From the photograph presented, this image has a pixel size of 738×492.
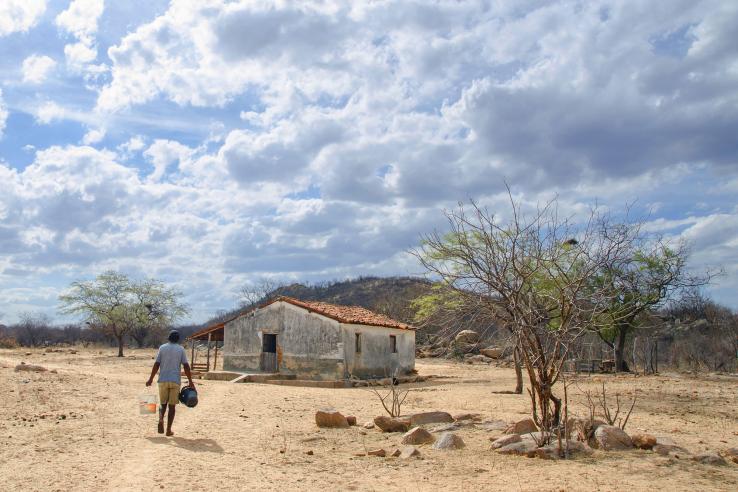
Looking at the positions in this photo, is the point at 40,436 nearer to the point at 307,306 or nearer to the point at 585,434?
the point at 585,434

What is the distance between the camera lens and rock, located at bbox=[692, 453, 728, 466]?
8070mm

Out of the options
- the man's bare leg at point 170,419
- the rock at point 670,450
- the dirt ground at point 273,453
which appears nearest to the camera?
the dirt ground at point 273,453

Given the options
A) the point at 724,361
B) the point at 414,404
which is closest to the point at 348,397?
the point at 414,404

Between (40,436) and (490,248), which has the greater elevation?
(490,248)

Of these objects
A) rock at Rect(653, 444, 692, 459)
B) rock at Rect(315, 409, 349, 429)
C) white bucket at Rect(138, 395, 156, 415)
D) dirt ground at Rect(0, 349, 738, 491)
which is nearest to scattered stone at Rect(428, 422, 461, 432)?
dirt ground at Rect(0, 349, 738, 491)

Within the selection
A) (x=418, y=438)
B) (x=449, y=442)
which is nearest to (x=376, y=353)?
(x=418, y=438)

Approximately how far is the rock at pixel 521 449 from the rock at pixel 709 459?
209cm

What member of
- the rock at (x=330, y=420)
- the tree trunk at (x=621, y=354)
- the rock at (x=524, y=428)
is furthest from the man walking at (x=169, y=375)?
the tree trunk at (x=621, y=354)

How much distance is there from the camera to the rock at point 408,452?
8602 mm

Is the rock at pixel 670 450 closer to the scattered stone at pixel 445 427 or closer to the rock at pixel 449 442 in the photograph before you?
the rock at pixel 449 442

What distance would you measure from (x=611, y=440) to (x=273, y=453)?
4.94 meters

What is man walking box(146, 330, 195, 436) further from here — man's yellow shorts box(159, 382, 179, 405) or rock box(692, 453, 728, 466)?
rock box(692, 453, 728, 466)

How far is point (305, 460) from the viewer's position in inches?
342

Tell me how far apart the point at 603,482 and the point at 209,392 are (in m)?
13.8
